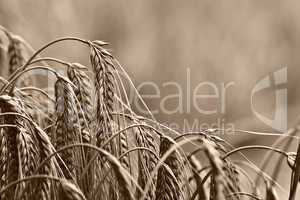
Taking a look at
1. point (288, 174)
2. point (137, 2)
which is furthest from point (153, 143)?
point (137, 2)

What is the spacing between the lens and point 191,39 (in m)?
3.15

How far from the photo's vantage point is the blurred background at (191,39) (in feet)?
9.62

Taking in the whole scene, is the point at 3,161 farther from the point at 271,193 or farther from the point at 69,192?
the point at 271,193

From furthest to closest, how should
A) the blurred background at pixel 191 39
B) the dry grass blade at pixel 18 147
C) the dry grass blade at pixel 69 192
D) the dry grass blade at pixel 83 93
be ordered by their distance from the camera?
the blurred background at pixel 191 39 → the dry grass blade at pixel 83 93 → the dry grass blade at pixel 18 147 → the dry grass blade at pixel 69 192

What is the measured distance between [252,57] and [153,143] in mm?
2350

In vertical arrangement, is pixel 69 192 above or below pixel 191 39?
below

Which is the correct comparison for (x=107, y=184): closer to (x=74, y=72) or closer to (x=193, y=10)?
(x=74, y=72)

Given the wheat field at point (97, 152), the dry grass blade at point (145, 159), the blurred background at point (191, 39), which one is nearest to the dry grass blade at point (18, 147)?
the wheat field at point (97, 152)

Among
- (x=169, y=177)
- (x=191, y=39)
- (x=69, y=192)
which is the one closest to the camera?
(x=69, y=192)

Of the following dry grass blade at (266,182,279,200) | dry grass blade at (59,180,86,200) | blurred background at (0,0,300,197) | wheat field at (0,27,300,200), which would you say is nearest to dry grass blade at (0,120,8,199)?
wheat field at (0,27,300,200)

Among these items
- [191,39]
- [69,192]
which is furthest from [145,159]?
[191,39]

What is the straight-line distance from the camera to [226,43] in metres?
3.21

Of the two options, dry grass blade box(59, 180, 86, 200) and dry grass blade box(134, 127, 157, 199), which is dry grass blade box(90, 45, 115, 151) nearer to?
dry grass blade box(134, 127, 157, 199)

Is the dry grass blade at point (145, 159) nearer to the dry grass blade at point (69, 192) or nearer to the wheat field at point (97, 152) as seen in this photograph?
the wheat field at point (97, 152)
